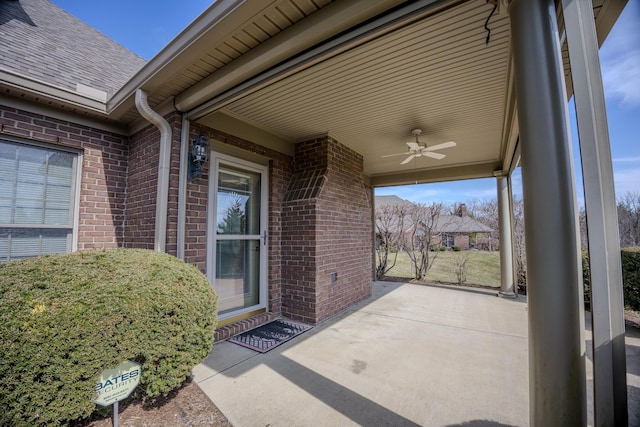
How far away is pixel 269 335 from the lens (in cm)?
347

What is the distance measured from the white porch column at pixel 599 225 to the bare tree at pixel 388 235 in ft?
22.3

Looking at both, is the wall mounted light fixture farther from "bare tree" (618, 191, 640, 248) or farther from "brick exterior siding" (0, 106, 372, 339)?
"bare tree" (618, 191, 640, 248)

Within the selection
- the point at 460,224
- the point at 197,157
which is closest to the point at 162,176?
the point at 197,157

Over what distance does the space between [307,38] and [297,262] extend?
2992 mm

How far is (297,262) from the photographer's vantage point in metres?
4.16

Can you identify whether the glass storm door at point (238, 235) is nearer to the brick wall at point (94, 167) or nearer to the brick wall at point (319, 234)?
the brick wall at point (319, 234)

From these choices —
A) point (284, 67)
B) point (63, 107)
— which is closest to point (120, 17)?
point (63, 107)

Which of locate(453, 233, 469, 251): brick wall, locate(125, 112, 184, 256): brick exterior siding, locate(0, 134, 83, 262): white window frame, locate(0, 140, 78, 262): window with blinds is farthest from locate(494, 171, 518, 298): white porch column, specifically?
locate(0, 140, 78, 262): window with blinds

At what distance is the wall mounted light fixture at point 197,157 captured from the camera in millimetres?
3068

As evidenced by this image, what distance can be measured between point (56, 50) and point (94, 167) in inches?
67.2

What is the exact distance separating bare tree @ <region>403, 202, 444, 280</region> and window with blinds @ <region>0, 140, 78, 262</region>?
286 inches

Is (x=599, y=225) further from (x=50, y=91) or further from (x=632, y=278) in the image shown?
(x=50, y=91)

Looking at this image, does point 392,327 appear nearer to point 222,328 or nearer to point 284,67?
point 222,328

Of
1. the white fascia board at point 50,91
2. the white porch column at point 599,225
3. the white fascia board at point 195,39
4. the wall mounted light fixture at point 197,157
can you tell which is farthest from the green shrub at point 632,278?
the white fascia board at point 50,91
